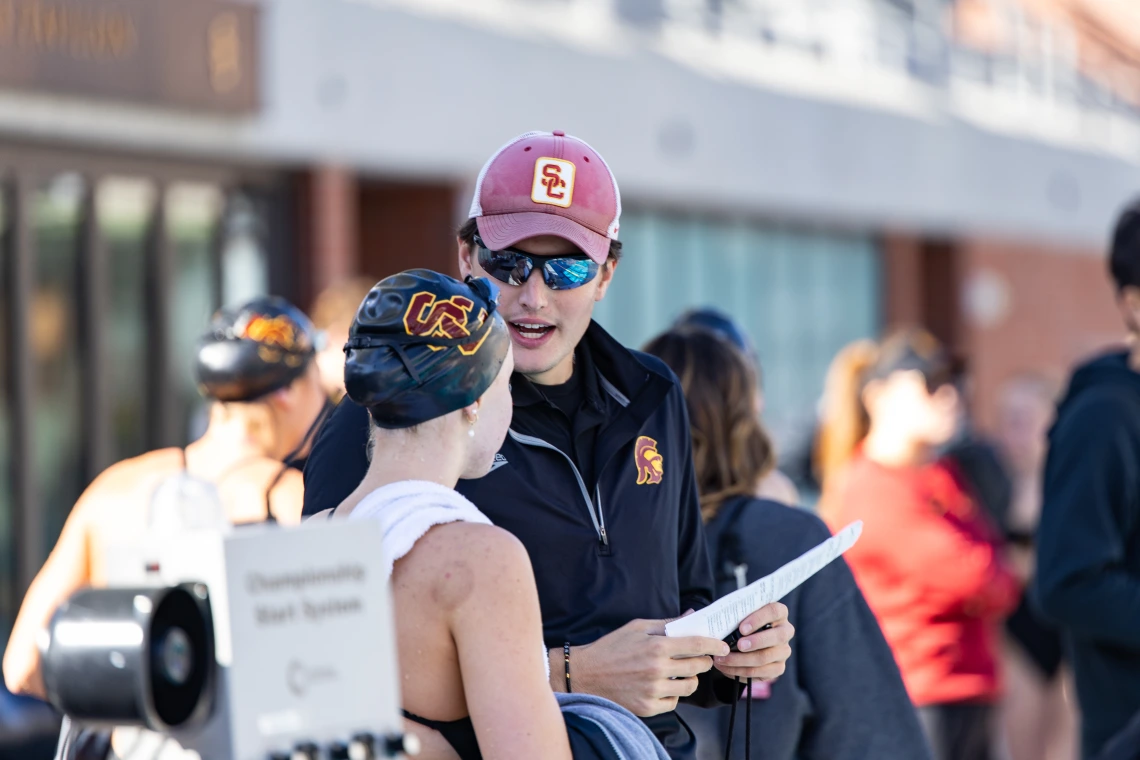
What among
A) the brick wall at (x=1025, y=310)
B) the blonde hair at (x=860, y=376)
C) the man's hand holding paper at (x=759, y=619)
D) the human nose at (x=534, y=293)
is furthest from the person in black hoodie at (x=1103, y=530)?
the brick wall at (x=1025, y=310)

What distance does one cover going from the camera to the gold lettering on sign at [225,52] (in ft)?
29.8

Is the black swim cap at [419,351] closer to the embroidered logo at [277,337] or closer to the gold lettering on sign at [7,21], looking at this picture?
the embroidered logo at [277,337]

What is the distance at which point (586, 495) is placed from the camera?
111 inches

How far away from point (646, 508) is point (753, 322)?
12.7 metres

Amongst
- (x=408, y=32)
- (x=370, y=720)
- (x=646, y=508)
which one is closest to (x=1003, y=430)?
(x=408, y=32)

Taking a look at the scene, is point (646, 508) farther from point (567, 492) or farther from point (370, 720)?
point (370, 720)

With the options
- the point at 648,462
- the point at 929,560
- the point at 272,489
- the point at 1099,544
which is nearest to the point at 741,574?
the point at 648,462

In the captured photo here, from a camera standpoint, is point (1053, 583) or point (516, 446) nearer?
point (516, 446)

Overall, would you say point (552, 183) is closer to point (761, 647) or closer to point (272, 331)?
point (761, 647)

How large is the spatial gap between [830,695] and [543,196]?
135cm

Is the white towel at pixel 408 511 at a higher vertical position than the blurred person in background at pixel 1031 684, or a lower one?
higher

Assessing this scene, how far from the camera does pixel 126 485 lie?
409 cm

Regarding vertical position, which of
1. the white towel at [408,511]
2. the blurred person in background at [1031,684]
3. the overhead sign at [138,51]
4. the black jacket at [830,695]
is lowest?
the blurred person in background at [1031,684]

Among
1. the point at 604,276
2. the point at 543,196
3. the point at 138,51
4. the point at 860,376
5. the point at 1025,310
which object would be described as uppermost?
the point at 138,51
